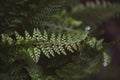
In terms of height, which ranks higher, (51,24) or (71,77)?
(51,24)

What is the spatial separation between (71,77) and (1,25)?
0.21 m

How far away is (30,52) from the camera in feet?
2.17

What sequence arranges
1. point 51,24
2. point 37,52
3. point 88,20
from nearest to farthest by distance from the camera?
point 37,52
point 51,24
point 88,20

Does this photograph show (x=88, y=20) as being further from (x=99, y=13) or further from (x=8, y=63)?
(x=8, y=63)

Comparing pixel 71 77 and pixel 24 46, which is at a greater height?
pixel 24 46

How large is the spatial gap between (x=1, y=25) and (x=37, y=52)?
0.14 meters

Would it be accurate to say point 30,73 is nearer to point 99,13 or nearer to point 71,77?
point 71,77

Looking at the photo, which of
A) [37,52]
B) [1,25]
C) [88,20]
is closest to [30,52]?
[37,52]

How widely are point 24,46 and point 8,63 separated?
0.07 m

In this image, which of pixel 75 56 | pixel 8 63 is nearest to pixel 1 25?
pixel 8 63

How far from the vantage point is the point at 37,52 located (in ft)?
2.17

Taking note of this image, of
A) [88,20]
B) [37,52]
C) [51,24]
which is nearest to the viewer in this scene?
[37,52]

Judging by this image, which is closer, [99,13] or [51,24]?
[51,24]

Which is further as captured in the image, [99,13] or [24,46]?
[99,13]
